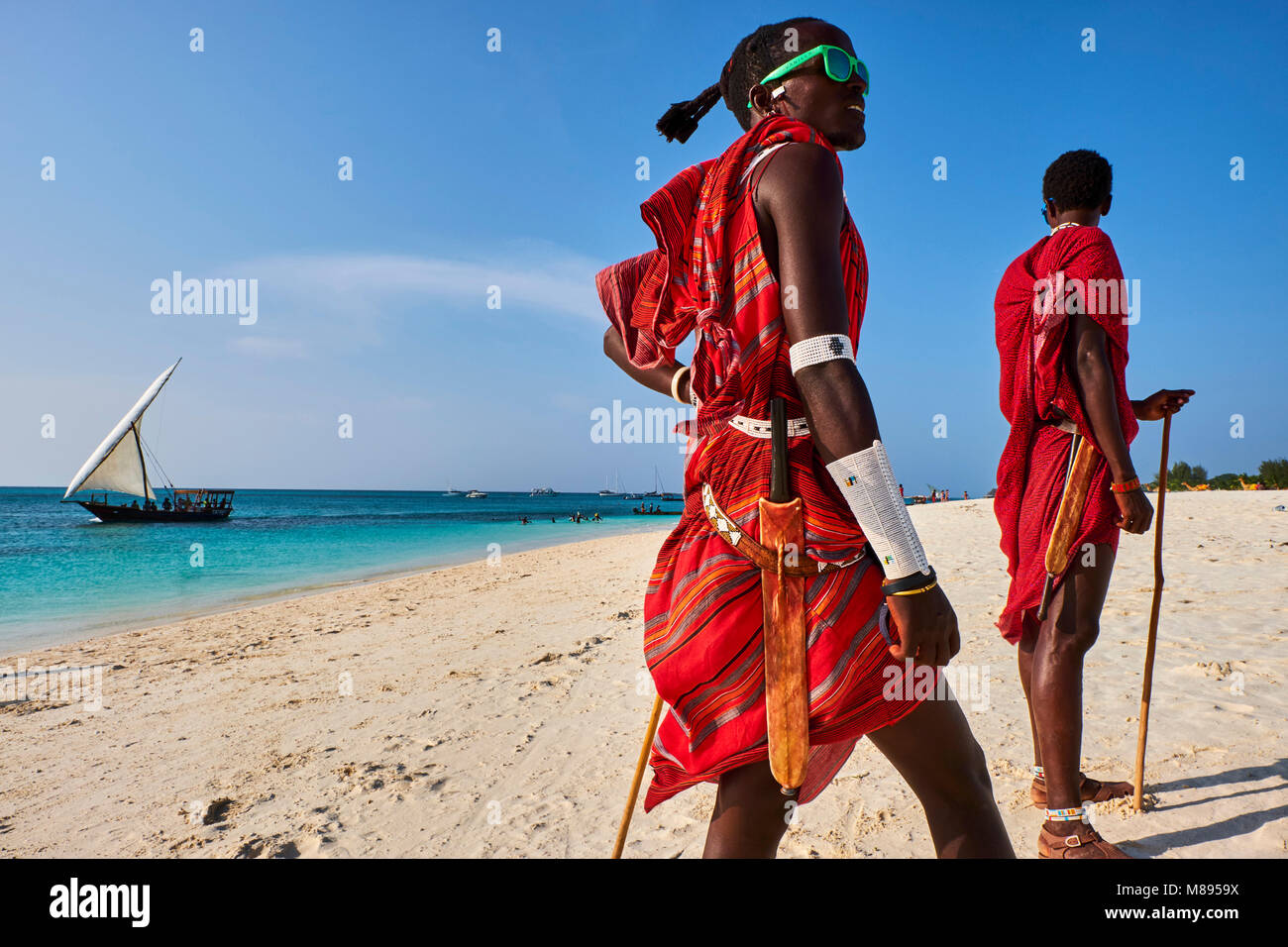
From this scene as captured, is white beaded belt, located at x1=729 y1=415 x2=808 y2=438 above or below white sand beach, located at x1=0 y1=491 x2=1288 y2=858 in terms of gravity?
above

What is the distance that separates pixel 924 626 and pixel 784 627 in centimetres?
26

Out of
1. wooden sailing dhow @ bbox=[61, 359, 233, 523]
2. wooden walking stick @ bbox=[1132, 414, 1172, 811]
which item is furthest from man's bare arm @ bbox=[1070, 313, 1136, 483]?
wooden sailing dhow @ bbox=[61, 359, 233, 523]

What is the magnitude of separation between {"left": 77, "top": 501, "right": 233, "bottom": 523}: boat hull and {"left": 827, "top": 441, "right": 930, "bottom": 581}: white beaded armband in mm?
51894

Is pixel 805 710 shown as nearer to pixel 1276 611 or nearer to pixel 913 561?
pixel 913 561

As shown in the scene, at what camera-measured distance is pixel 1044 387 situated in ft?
8.52

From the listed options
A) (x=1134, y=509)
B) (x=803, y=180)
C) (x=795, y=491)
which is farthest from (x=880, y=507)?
(x=1134, y=509)

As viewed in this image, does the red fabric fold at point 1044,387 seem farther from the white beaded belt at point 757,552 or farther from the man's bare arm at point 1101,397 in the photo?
the white beaded belt at point 757,552

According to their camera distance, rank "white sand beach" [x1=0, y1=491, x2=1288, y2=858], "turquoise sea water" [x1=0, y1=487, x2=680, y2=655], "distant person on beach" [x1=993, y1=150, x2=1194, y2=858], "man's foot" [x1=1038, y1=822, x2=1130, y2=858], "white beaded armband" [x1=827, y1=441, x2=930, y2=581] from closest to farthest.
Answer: "white beaded armband" [x1=827, y1=441, x2=930, y2=581]
"man's foot" [x1=1038, y1=822, x2=1130, y2=858]
"distant person on beach" [x1=993, y1=150, x2=1194, y2=858]
"white sand beach" [x1=0, y1=491, x2=1288, y2=858]
"turquoise sea water" [x1=0, y1=487, x2=680, y2=655]

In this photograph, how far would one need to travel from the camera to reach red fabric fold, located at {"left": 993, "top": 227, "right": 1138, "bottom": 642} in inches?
98.0

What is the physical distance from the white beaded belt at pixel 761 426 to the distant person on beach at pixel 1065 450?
170cm

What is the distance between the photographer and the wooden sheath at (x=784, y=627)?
4.22 feet

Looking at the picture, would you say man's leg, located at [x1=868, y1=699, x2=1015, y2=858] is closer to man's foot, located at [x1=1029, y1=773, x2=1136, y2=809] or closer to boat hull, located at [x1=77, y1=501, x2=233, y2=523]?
man's foot, located at [x1=1029, y1=773, x2=1136, y2=809]

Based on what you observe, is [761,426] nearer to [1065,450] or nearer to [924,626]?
[924,626]
